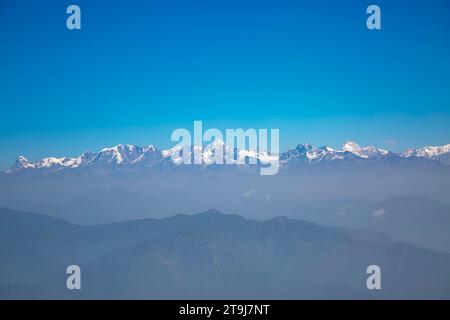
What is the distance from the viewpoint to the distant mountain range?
70.2 m

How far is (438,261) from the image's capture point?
310 feet

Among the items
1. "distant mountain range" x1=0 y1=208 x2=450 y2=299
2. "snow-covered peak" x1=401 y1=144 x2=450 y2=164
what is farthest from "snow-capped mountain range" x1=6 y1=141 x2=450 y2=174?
"distant mountain range" x1=0 y1=208 x2=450 y2=299

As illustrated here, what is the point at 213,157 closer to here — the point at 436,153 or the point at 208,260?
the point at 436,153

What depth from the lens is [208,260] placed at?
81750 mm

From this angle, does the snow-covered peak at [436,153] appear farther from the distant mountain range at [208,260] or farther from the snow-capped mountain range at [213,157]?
the distant mountain range at [208,260]

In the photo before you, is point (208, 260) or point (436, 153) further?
point (436, 153)

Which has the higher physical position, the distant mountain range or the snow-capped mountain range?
the snow-capped mountain range

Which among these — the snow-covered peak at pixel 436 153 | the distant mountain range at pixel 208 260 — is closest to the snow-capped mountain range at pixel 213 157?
the snow-covered peak at pixel 436 153

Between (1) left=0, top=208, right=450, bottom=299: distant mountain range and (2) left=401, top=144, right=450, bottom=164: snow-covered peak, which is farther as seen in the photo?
(2) left=401, top=144, right=450, bottom=164: snow-covered peak

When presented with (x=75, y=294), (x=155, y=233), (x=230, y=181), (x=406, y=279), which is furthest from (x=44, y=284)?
(x=230, y=181)

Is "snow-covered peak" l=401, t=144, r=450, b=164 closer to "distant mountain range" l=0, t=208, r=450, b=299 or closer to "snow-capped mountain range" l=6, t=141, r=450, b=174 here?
"snow-capped mountain range" l=6, t=141, r=450, b=174

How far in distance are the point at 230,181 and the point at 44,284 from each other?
71152mm

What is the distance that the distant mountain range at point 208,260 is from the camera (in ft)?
230

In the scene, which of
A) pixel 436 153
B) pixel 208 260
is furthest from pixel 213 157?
pixel 208 260
